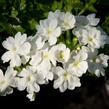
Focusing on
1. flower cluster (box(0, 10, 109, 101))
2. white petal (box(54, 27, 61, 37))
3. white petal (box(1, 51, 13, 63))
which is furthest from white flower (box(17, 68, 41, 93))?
white petal (box(54, 27, 61, 37))

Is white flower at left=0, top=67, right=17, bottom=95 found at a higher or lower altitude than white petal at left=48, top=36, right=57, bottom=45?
lower

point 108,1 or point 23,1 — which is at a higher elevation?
point 23,1

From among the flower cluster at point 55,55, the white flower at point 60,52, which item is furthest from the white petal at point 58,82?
the white flower at point 60,52

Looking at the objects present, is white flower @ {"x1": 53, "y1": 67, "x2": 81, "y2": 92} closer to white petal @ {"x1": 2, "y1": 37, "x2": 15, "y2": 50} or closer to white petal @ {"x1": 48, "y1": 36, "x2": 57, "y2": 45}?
white petal @ {"x1": 48, "y1": 36, "x2": 57, "y2": 45}

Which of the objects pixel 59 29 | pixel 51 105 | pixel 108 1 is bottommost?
pixel 51 105

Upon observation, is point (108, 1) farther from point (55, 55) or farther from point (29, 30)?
point (55, 55)

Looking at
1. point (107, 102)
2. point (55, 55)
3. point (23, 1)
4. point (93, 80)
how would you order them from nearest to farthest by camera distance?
1. point (107, 102)
2. point (55, 55)
3. point (23, 1)
4. point (93, 80)

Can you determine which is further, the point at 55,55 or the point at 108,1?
the point at 108,1

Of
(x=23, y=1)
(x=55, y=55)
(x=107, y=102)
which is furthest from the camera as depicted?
(x=23, y=1)

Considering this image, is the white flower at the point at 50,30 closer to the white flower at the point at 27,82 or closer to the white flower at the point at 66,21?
the white flower at the point at 66,21

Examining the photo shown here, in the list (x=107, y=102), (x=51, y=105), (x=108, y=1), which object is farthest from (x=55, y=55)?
(x=108, y=1)
